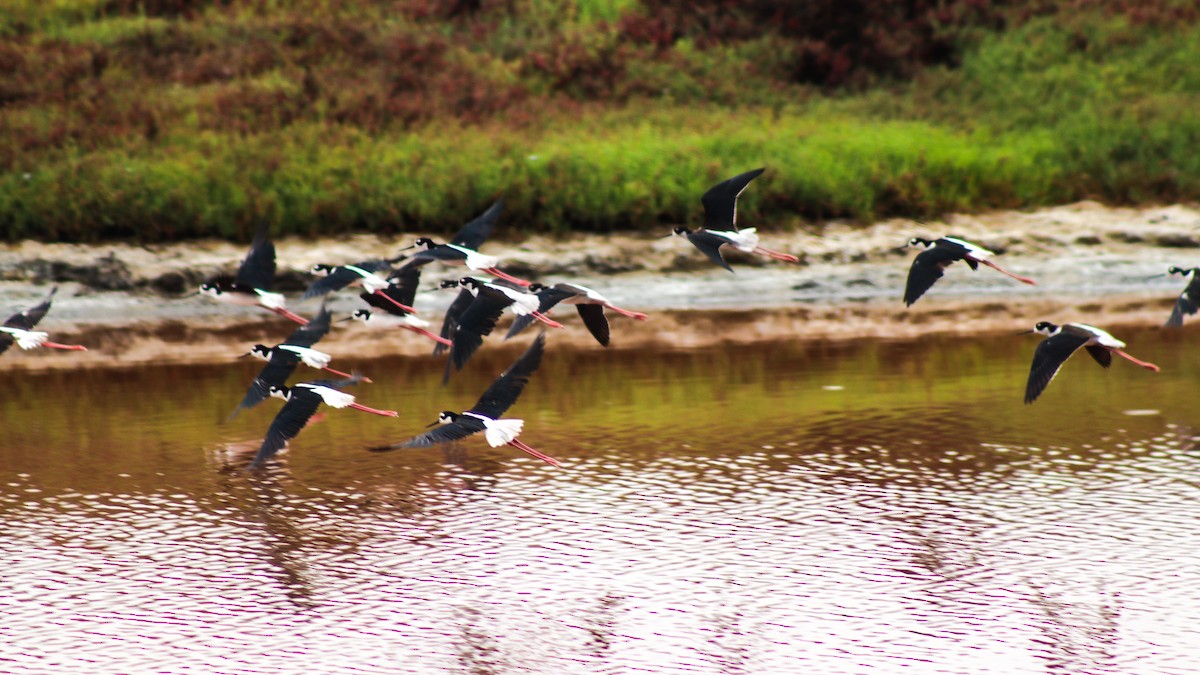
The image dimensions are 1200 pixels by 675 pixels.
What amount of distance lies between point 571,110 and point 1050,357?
36.7 ft

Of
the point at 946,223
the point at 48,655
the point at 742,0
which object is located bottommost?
the point at 48,655

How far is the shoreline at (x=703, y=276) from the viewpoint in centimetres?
1498

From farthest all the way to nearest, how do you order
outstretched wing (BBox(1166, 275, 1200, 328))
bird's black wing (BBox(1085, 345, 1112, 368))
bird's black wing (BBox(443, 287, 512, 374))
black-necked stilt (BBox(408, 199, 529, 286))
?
1. black-necked stilt (BBox(408, 199, 529, 286))
2. outstretched wing (BBox(1166, 275, 1200, 328))
3. bird's black wing (BBox(443, 287, 512, 374))
4. bird's black wing (BBox(1085, 345, 1112, 368))

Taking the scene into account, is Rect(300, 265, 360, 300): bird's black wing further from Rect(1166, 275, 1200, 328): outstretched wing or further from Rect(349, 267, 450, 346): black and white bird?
Rect(1166, 275, 1200, 328): outstretched wing

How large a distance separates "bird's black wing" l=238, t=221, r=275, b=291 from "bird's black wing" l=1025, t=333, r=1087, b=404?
202 inches

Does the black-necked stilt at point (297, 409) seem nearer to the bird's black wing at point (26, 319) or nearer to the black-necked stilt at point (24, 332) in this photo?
the black-necked stilt at point (24, 332)

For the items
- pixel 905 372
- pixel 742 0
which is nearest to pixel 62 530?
pixel 905 372

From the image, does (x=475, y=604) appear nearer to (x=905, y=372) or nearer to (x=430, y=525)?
(x=430, y=525)

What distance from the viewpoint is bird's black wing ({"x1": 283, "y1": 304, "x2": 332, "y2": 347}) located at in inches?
380

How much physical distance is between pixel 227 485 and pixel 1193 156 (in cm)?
1226

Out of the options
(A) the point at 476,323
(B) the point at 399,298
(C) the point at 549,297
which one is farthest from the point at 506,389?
(B) the point at 399,298

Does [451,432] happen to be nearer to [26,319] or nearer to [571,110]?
[26,319]

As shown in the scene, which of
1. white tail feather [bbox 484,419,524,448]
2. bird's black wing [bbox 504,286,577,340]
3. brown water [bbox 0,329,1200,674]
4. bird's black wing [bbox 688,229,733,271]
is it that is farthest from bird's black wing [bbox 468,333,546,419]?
bird's black wing [bbox 688,229,733,271]

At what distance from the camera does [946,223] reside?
16469 mm
